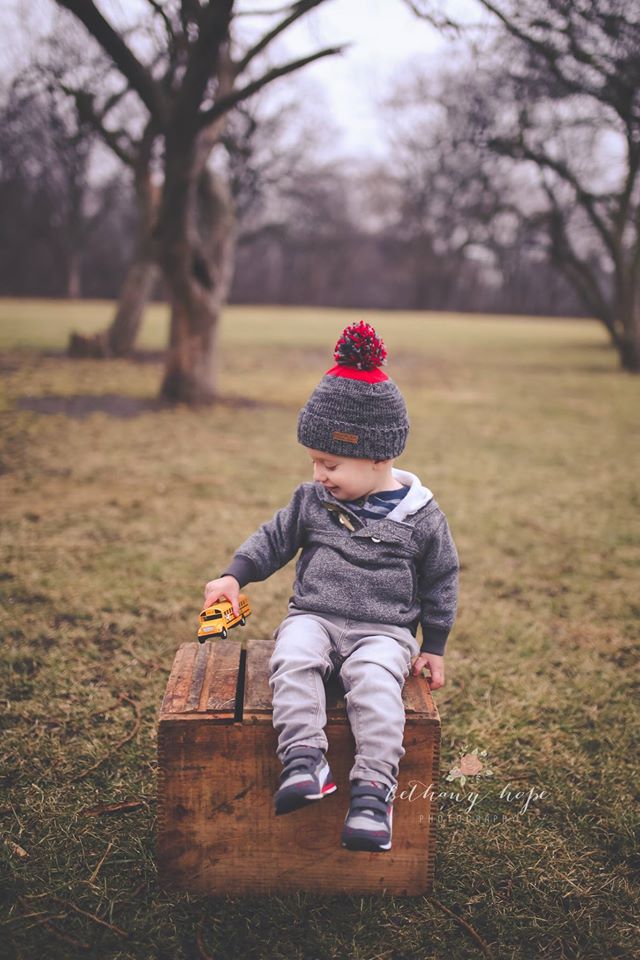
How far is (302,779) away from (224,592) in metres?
0.55

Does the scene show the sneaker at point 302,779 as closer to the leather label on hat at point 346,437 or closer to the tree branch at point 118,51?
the leather label on hat at point 346,437

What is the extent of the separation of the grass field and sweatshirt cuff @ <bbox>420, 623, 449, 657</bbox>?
0.55 meters

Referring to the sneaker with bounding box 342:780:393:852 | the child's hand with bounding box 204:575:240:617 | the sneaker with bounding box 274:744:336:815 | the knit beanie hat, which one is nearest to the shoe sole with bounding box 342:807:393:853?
the sneaker with bounding box 342:780:393:852

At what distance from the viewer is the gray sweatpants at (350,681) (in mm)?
1701

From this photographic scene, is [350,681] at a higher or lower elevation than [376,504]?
lower

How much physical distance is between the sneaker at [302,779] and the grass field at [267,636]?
40 cm

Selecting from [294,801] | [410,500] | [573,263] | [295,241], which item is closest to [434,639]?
[410,500]

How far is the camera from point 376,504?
2.10 meters

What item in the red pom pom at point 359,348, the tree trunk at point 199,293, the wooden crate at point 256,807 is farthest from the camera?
the tree trunk at point 199,293

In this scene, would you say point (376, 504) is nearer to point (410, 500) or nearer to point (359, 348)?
point (410, 500)

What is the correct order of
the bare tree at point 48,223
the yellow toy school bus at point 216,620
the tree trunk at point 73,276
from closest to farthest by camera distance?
the yellow toy school bus at point 216,620, the bare tree at point 48,223, the tree trunk at point 73,276

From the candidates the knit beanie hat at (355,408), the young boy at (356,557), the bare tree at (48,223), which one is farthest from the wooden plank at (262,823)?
the bare tree at (48,223)

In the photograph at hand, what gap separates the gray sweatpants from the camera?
170 centimetres

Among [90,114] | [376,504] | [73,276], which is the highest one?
[73,276]
